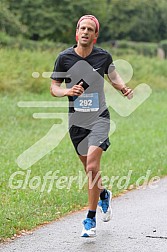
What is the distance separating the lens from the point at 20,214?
8312 millimetres

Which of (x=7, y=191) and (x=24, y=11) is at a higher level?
(x=24, y=11)

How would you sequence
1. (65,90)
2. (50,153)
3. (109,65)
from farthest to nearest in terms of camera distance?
(50,153) < (109,65) < (65,90)

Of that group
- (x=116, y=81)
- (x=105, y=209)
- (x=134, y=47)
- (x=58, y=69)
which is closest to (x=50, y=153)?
(x=105, y=209)

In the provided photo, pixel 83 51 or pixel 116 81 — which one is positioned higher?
pixel 83 51

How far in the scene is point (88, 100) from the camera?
745 cm

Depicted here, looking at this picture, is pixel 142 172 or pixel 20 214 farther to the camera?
pixel 142 172

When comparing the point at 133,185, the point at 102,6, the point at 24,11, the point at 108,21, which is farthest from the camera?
the point at 108,21

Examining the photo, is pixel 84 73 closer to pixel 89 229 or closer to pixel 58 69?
pixel 58 69

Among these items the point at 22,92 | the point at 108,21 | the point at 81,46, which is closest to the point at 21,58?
the point at 22,92

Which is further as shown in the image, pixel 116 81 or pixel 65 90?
pixel 116 81

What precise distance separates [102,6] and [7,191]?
42.6m

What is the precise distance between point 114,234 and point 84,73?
1.66 metres

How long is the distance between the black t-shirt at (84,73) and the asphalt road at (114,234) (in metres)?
1.16

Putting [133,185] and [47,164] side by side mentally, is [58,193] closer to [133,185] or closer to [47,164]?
[133,185]
